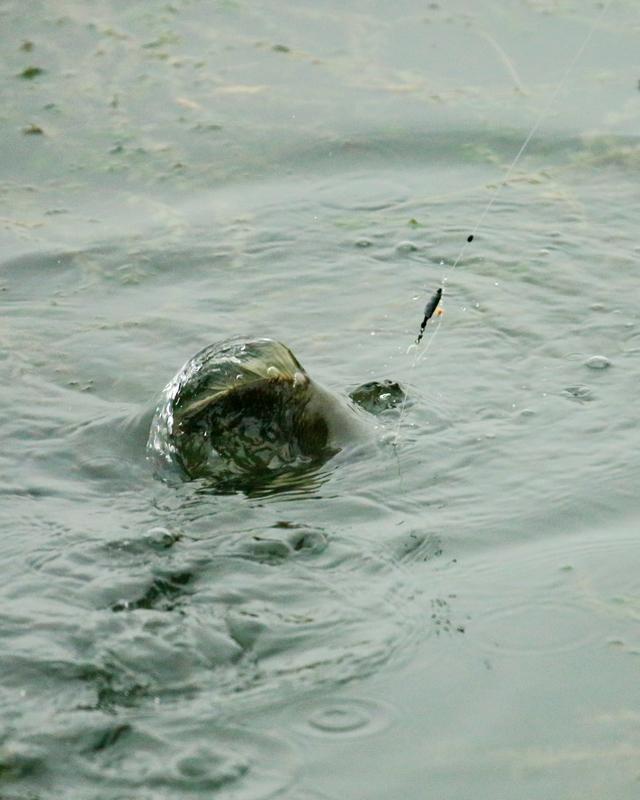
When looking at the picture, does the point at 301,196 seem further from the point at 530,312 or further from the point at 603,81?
the point at 603,81

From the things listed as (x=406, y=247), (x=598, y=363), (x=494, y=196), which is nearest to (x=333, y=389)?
(x=598, y=363)

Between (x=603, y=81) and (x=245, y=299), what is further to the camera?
(x=603, y=81)

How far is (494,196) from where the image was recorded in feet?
21.7

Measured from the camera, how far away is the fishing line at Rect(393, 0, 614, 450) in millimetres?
5059

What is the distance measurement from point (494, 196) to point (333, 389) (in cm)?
202

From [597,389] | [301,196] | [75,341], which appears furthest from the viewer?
[301,196]

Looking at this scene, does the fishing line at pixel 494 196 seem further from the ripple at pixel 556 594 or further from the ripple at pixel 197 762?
the ripple at pixel 197 762

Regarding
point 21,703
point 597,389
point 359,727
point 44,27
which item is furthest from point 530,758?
point 44,27

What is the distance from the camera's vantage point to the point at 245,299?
5.74 meters

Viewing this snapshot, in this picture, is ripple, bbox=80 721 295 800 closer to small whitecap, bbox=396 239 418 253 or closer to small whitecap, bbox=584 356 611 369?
small whitecap, bbox=584 356 611 369

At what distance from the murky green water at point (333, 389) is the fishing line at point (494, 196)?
4cm

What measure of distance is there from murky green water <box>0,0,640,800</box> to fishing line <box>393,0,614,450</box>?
4 centimetres

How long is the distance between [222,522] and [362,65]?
4.37 metres

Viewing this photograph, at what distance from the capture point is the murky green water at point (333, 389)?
3217 mm
